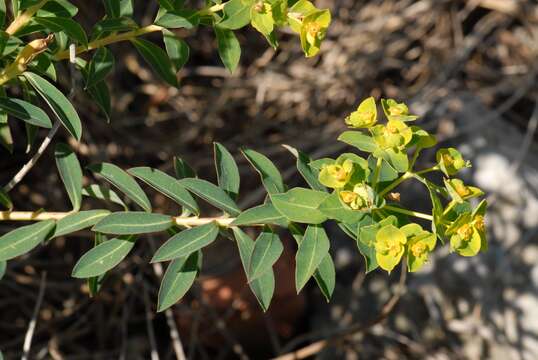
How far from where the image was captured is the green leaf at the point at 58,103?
1.06 m

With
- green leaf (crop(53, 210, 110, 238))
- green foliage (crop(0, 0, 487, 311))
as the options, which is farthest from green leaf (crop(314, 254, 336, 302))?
green leaf (crop(53, 210, 110, 238))

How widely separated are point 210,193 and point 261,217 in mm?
112

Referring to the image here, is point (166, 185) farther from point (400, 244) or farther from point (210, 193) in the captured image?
A: point (400, 244)

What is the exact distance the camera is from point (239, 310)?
2297 millimetres

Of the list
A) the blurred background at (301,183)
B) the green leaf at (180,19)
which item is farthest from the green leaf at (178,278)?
the blurred background at (301,183)

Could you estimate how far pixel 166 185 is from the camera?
1.12 m

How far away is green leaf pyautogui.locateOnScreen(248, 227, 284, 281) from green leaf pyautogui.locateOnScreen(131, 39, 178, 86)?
1.05 feet

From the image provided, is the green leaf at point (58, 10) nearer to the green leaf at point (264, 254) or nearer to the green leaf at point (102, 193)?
the green leaf at point (102, 193)

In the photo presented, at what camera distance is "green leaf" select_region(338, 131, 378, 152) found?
3.23ft

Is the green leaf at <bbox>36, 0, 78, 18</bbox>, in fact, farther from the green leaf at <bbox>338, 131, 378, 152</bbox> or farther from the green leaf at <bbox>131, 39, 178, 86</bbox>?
the green leaf at <bbox>338, 131, 378, 152</bbox>

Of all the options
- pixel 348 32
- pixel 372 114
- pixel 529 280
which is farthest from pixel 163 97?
pixel 372 114

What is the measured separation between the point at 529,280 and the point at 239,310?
839mm

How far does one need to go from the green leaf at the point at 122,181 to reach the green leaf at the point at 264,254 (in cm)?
21

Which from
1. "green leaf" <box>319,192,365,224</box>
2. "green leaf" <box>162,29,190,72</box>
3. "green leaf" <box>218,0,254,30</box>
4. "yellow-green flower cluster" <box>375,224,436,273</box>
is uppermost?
"green leaf" <box>218,0,254,30</box>
